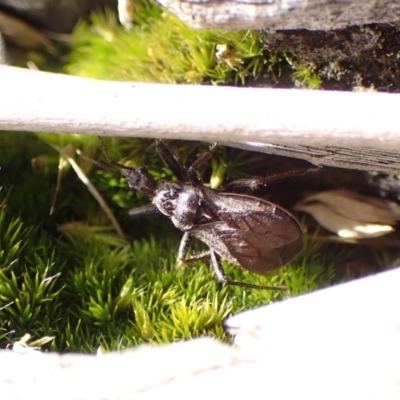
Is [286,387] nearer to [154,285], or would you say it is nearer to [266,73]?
[154,285]

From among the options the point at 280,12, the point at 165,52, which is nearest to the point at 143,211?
the point at 165,52

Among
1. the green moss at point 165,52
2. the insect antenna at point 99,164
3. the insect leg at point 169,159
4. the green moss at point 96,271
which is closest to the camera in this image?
the green moss at point 96,271

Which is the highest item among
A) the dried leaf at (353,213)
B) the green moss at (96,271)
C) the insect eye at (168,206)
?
the dried leaf at (353,213)

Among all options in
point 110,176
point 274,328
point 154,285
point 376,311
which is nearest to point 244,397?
point 274,328

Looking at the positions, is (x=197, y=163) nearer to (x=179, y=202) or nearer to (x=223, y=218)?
(x=179, y=202)

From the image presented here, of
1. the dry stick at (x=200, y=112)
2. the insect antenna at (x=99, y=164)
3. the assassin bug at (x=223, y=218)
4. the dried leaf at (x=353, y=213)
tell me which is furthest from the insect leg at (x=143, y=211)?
the dry stick at (x=200, y=112)

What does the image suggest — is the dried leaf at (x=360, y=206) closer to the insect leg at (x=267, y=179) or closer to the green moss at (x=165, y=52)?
the insect leg at (x=267, y=179)
